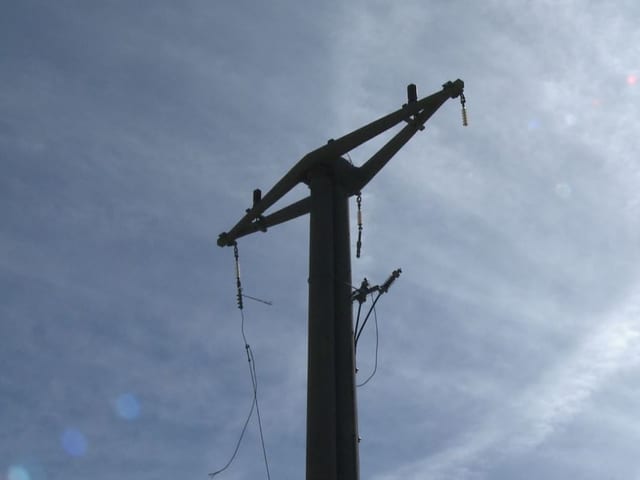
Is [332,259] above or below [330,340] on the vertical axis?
above

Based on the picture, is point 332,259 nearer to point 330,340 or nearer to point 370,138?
point 330,340

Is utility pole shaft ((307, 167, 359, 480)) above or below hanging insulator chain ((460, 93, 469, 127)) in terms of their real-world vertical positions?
below

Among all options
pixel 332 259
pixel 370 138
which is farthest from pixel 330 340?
pixel 370 138

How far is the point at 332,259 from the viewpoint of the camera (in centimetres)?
1471

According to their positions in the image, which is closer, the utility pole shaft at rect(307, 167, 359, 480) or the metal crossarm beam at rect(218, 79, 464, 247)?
the utility pole shaft at rect(307, 167, 359, 480)

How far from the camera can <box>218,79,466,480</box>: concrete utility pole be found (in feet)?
42.1

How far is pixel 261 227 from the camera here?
59.8ft

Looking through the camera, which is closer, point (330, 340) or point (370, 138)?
point (330, 340)

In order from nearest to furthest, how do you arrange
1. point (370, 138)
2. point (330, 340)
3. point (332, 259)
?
point (330, 340) < point (332, 259) < point (370, 138)

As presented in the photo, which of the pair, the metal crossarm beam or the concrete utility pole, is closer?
the concrete utility pole

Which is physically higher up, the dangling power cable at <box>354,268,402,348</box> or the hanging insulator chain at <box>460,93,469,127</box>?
the hanging insulator chain at <box>460,93,469,127</box>

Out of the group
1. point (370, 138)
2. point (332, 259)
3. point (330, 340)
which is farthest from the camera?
point (370, 138)

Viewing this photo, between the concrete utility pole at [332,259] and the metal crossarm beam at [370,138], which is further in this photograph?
the metal crossarm beam at [370,138]

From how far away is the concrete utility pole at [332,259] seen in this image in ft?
42.1
